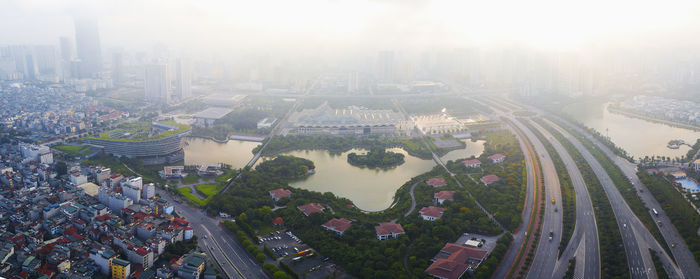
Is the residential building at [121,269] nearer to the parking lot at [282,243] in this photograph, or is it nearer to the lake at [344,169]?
the parking lot at [282,243]

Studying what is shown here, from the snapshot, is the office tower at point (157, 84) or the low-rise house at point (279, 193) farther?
the office tower at point (157, 84)

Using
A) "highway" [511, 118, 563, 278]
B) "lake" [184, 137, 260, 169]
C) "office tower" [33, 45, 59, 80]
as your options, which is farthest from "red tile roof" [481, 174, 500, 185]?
"office tower" [33, 45, 59, 80]

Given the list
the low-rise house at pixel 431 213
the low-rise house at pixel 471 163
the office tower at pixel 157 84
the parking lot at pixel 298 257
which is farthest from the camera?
the office tower at pixel 157 84

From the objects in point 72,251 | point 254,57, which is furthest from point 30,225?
point 254,57

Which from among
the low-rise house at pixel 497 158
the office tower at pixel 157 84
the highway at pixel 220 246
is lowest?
the highway at pixel 220 246

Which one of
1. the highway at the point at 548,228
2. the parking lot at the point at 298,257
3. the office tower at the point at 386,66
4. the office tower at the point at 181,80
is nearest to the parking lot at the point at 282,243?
the parking lot at the point at 298,257

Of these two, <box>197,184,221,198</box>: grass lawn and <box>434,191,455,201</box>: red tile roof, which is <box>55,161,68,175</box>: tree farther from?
<box>434,191,455,201</box>: red tile roof

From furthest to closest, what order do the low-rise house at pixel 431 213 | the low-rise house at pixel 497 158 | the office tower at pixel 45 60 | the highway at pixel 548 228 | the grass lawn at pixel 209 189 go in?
the office tower at pixel 45 60 < the low-rise house at pixel 497 158 < the grass lawn at pixel 209 189 < the low-rise house at pixel 431 213 < the highway at pixel 548 228
